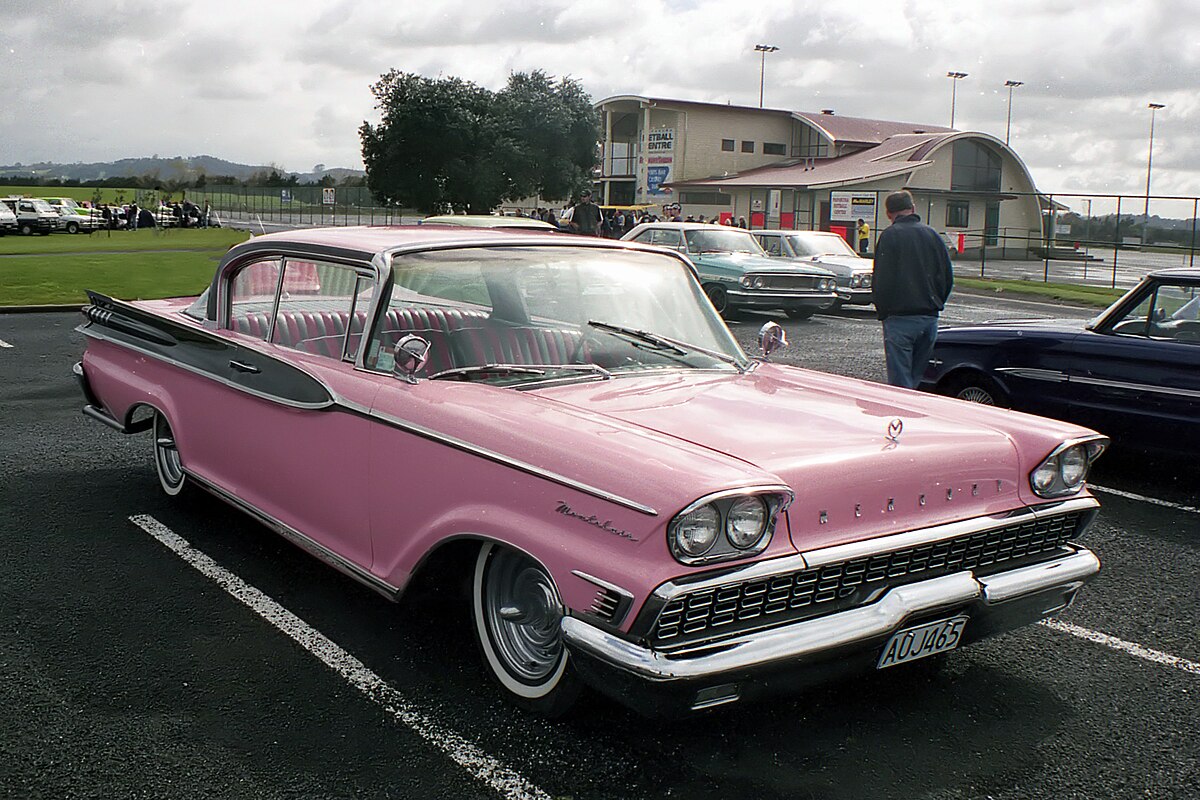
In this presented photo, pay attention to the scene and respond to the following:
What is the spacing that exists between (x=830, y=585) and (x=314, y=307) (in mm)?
2691

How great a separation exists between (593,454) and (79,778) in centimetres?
169

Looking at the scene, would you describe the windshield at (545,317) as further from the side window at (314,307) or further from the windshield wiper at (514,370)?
the side window at (314,307)

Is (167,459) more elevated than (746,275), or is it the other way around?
(746,275)

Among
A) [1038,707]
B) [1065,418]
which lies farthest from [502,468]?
A: [1065,418]

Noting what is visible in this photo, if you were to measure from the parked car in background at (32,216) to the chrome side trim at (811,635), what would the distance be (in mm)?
51260

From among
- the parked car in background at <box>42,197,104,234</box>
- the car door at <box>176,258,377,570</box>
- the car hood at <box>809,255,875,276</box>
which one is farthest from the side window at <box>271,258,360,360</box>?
the parked car in background at <box>42,197,104,234</box>

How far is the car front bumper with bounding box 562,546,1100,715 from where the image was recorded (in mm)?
2826

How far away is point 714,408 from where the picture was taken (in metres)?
3.69

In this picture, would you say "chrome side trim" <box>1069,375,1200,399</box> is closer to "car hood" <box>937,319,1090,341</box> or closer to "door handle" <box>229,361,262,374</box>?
"car hood" <box>937,319,1090,341</box>

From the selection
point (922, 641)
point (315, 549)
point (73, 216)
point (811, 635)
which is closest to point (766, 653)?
point (811, 635)

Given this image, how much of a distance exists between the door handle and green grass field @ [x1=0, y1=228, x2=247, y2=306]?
549 inches

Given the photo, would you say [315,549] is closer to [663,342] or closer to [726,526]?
[663,342]

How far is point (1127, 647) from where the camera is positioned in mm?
4223

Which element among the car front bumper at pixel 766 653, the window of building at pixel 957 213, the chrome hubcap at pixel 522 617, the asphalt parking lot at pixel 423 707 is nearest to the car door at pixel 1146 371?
the asphalt parking lot at pixel 423 707
